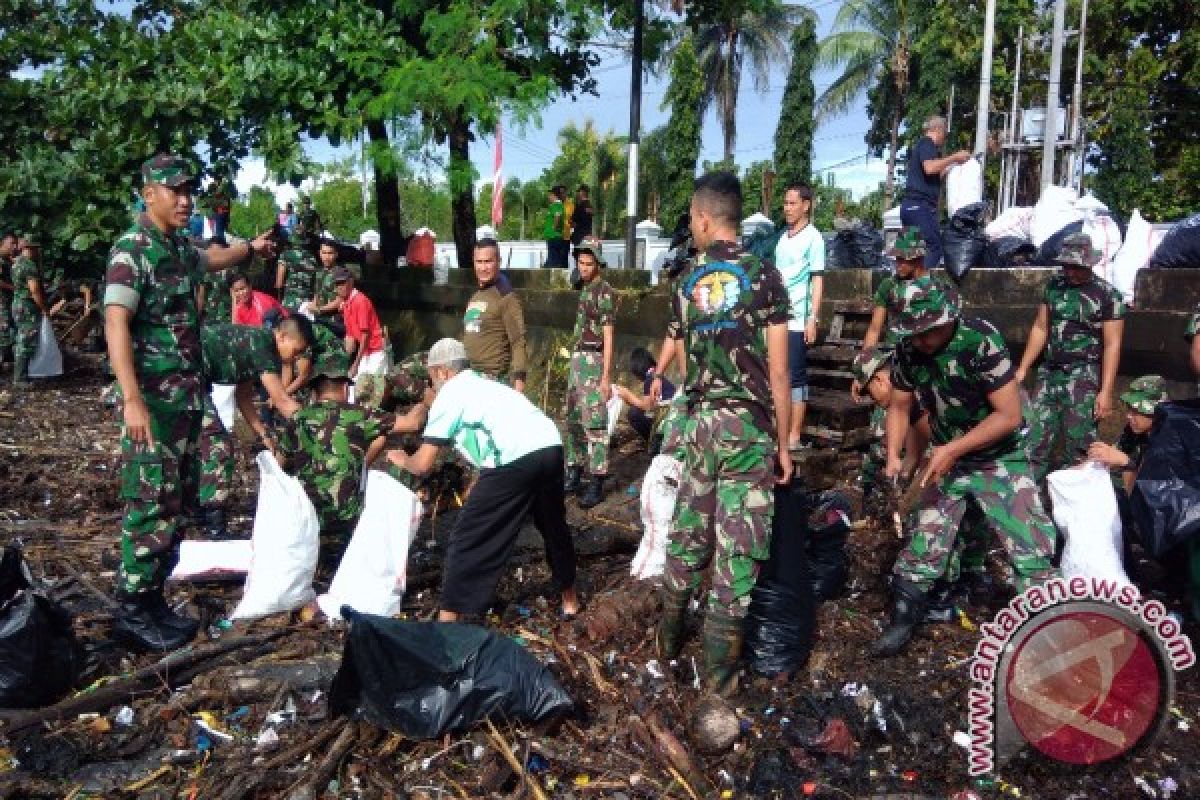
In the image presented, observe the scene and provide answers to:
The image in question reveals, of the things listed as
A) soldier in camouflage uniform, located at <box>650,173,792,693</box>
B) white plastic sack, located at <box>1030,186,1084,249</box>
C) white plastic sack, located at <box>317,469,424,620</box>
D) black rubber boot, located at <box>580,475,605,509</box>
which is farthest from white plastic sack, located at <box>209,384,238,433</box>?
white plastic sack, located at <box>1030,186,1084,249</box>

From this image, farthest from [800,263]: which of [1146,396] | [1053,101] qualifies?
[1053,101]

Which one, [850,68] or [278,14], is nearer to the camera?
[278,14]

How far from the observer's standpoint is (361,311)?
8.62 meters

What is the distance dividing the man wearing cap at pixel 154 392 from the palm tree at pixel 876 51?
1114 inches

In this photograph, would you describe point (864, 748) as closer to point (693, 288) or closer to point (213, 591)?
point (693, 288)

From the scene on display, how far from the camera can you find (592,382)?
23.3 feet

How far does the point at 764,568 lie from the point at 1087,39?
22.9m

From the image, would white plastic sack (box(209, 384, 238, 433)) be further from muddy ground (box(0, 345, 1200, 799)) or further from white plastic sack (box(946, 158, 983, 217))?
white plastic sack (box(946, 158, 983, 217))

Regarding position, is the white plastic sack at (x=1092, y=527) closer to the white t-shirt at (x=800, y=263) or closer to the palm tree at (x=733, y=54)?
the white t-shirt at (x=800, y=263)

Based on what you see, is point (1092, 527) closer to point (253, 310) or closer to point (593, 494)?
point (593, 494)

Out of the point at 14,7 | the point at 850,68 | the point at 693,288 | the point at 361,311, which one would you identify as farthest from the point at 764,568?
the point at 850,68

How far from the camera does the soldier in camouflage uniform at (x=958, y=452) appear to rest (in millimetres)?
4031

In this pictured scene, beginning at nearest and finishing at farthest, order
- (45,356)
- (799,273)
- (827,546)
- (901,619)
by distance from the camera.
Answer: (901,619), (827,546), (799,273), (45,356)

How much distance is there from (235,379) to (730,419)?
3.13 meters
